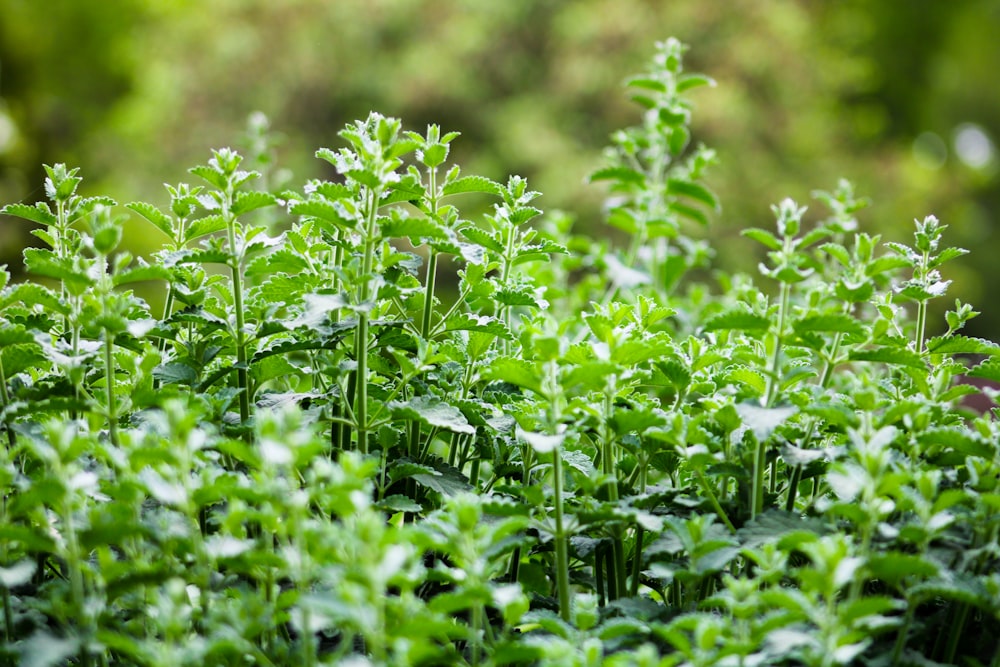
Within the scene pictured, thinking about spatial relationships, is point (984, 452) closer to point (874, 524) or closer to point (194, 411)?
point (874, 524)

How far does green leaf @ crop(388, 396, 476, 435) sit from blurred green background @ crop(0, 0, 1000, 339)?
658cm

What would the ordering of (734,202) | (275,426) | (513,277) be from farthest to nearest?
(734,202)
(513,277)
(275,426)

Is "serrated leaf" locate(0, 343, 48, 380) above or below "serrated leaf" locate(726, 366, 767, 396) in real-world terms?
above

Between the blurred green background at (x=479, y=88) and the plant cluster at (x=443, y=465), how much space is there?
21.1 ft

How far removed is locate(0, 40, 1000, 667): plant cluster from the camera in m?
0.78

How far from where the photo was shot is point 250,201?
1.08 meters

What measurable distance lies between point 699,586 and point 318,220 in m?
0.64

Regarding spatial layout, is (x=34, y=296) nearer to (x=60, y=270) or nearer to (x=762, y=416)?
(x=60, y=270)

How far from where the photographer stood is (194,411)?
85 cm

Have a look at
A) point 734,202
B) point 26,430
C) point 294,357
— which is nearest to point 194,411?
point 26,430

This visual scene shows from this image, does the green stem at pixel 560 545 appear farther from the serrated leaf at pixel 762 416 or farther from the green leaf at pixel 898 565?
the green leaf at pixel 898 565

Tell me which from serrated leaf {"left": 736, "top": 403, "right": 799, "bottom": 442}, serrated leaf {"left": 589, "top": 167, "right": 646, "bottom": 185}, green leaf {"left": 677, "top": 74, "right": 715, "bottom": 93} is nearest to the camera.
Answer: serrated leaf {"left": 736, "top": 403, "right": 799, "bottom": 442}

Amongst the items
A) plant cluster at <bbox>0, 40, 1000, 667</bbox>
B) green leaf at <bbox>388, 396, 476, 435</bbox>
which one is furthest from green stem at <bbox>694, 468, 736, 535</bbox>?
green leaf at <bbox>388, 396, 476, 435</bbox>

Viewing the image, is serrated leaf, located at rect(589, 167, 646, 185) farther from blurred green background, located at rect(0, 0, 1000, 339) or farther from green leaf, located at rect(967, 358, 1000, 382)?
blurred green background, located at rect(0, 0, 1000, 339)
